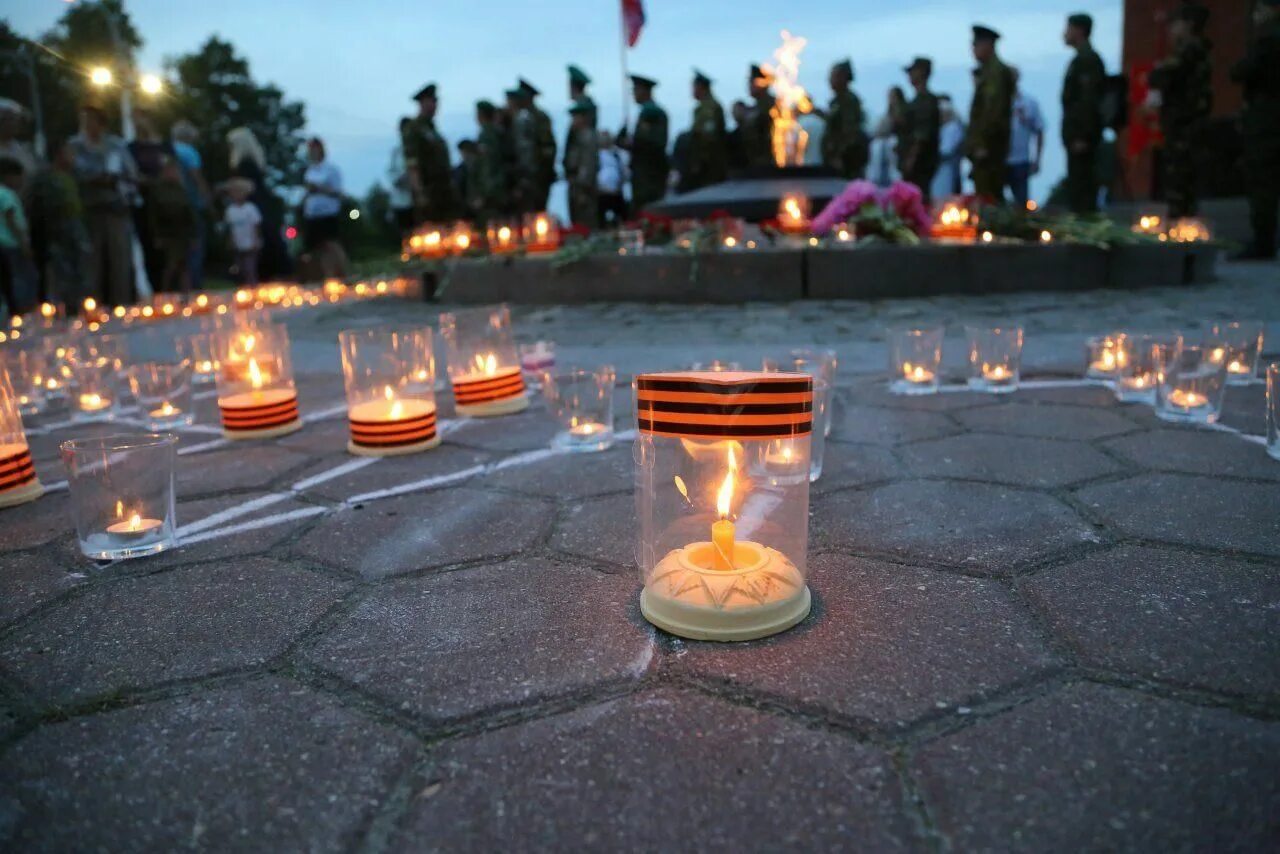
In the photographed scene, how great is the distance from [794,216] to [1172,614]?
7.00 m

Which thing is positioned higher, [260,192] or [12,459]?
[260,192]

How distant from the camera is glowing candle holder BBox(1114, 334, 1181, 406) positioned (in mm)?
3434

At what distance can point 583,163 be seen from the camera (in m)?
11.8

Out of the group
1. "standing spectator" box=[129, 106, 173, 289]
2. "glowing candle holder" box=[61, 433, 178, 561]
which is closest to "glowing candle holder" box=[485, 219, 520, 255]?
"standing spectator" box=[129, 106, 173, 289]

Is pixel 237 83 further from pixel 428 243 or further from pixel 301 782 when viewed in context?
pixel 301 782

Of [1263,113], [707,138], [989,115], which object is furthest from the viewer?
[707,138]

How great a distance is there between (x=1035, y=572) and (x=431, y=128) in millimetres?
11796

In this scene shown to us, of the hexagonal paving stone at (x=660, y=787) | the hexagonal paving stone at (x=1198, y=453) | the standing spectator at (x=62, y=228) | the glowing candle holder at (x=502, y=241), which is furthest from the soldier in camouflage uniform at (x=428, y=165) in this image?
the hexagonal paving stone at (x=660, y=787)

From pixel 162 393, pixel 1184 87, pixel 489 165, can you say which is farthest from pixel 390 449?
pixel 1184 87

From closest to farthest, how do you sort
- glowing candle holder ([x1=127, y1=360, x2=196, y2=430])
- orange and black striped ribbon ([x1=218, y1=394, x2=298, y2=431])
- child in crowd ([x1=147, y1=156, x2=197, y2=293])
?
orange and black striped ribbon ([x1=218, y1=394, x2=298, y2=431]), glowing candle holder ([x1=127, y1=360, x2=196, y2=430]), child in crowd ([x1=147, y1=156, x2=197, y2=293])

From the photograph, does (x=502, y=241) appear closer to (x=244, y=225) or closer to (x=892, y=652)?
(x=244, y=225)

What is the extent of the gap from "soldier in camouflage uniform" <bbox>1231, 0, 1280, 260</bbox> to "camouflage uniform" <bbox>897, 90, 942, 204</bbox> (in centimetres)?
327

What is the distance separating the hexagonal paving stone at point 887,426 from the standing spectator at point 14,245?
29.8 feet

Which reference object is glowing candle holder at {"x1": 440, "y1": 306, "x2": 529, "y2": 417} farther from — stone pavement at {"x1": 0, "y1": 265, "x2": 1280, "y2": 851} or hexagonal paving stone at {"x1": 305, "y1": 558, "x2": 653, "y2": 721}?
hexagonal paving stone at {"x1": 305, "y1": 558, "x2": 653, "y2": 721}
